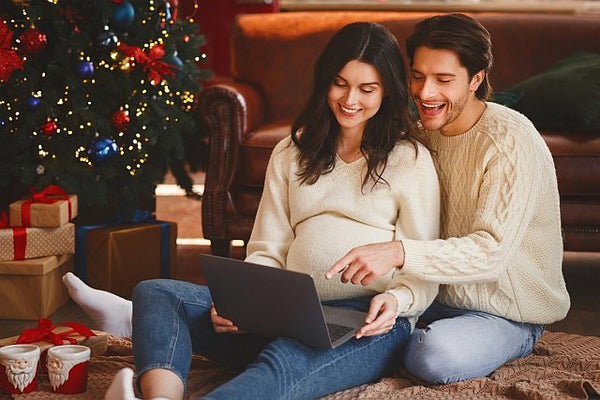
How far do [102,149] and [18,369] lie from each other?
1272 mm

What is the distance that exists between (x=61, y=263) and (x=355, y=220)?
1.22 m

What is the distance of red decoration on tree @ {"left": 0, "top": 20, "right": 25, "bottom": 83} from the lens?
3078 millimetres

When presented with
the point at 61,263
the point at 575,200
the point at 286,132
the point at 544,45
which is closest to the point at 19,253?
the point at 61,263

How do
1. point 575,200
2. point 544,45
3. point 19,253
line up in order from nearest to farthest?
point 19,253
point 575,200
point 544,45

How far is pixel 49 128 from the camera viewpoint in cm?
313

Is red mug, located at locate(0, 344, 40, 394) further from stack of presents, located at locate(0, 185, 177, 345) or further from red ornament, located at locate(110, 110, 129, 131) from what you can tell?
red ornament, located at locate(110, 110, 129, 131)

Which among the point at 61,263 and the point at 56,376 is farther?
the point at 61,263

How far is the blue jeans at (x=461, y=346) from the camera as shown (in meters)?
1.98

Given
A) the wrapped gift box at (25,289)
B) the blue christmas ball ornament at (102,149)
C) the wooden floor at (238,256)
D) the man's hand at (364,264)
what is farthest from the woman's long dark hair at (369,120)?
the blue christmas ball ornament at (102,149)

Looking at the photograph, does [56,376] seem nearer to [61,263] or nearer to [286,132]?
[61,263]

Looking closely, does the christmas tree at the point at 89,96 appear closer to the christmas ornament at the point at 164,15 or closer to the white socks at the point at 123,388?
the christmas ornament at the point at 164,15

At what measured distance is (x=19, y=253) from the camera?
9.20 feet

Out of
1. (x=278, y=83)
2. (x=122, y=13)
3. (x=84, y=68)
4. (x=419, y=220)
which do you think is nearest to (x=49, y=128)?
(x=84, y=68)

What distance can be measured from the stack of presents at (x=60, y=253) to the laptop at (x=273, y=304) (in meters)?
1.07
